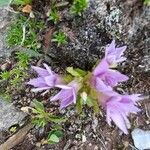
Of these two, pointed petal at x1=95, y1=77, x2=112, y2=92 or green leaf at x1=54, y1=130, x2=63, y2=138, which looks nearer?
pointed petal at x1=95, y1=77, x2=112, y2=92

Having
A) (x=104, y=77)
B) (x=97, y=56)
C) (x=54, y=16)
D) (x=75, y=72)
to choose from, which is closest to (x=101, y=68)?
(x=104, y=77)

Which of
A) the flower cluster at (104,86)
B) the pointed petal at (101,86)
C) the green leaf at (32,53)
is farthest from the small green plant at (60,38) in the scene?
the pointed petal at (101,86)

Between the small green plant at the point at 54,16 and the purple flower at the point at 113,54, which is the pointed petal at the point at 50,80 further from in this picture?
the small green plant at the point at 54,16

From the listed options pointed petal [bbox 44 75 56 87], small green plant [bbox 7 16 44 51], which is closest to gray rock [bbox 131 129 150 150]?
pointed petal [bbox 44 75 56 87]

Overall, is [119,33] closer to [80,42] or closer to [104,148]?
[80,42]

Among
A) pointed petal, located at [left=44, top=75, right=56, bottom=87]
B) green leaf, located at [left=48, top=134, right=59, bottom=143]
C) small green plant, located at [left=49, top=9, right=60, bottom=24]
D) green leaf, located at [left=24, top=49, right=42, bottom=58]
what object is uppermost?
small green plant, located at [left=49, top=9, right=60, bottom=24]

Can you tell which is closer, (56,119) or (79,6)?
(79,6)

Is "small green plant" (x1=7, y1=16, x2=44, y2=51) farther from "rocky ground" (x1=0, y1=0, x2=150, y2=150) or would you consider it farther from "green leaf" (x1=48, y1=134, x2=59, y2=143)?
"green leaf" (x1=48, y1=134, x2=59, y2=143)

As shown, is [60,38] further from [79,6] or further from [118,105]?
[118,105]
